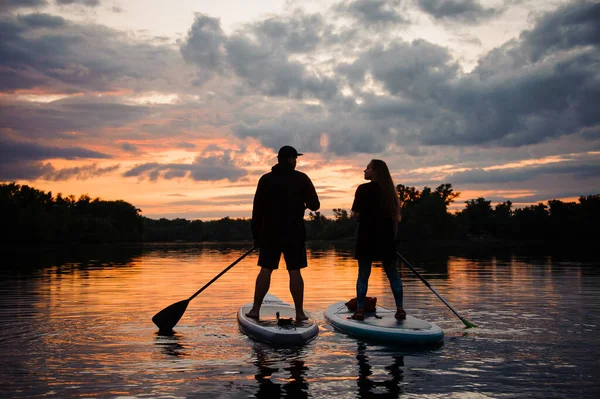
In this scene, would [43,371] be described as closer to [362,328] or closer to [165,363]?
[165,363]

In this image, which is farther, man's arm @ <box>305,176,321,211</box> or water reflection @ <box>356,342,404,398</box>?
man's arm @ <box>305,176,321,211</box>

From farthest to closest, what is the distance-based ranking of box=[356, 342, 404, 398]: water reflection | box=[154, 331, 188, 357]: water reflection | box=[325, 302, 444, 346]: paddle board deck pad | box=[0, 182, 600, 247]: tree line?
box=[0, 182, 600, 247]: tree line
box=[325, 302, 444, 346]: paddle board deck pad
box=[154, 331, 188, 357]: water reflection
box=[356, 342, 404, 398]: water reflection

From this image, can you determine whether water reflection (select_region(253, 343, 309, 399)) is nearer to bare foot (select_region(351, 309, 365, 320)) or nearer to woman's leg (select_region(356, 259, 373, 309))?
bare foot (select_region(351, 309, 365, 320))

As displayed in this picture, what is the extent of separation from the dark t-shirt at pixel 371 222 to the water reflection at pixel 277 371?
2.23m

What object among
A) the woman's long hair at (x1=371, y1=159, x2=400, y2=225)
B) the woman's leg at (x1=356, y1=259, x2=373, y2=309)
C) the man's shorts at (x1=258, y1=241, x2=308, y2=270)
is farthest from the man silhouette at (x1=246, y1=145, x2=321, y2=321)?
the woman's long hair at (x1=371, y1=159, x2=400, y2=225)

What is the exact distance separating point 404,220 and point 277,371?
420 feet

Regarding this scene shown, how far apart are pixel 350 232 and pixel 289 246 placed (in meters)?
155

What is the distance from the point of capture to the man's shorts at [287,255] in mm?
9008

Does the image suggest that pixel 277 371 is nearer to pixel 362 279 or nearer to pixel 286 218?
pixel 286 218

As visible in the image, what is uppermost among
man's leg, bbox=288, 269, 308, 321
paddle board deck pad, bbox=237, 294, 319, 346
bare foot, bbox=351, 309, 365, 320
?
man's leg, bbox=288, 269, 308, 321

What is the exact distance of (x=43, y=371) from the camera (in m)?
6.46

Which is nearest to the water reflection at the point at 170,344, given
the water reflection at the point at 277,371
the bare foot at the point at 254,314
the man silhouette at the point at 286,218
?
the water reflection at the point at 277,371

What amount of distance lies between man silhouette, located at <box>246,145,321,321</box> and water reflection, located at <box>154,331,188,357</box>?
4.92 ft

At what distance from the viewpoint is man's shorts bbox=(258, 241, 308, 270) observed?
29.6 ft
